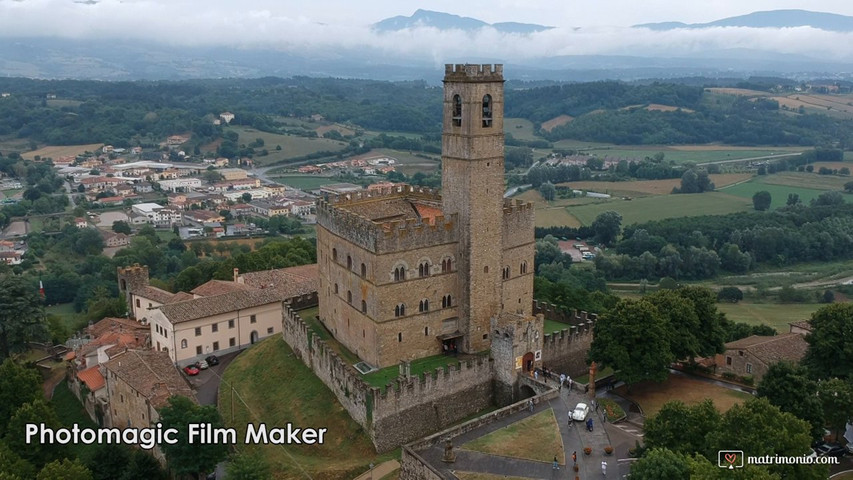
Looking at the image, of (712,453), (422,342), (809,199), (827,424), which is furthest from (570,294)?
(809,199)

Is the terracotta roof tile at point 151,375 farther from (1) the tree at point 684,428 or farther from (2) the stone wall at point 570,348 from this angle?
(1) the tree at point 684,428

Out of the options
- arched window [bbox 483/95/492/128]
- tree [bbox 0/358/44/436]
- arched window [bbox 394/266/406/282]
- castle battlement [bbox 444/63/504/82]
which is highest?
castle battlement [bbox 444/63/504/82]

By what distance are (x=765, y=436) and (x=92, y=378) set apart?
4433 centimetres

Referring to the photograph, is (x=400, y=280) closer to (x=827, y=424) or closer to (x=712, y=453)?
(x=712, y=453)

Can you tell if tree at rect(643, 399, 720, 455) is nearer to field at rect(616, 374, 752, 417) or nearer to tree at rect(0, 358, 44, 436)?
field at rect(616, 374, 752, 417)

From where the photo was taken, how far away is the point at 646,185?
17825 cm

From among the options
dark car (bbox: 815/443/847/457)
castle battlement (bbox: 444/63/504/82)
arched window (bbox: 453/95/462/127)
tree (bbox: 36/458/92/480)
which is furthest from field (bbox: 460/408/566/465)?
castle battlement (bbox: 444/63/504/82)

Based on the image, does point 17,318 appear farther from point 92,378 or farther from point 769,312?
point 769,312

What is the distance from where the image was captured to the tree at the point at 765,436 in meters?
32.5

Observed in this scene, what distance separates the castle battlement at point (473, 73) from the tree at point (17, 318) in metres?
39.7

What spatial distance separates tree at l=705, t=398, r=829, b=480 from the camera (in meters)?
32.5

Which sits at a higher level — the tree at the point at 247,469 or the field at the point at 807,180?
the tree at the point at 247,469

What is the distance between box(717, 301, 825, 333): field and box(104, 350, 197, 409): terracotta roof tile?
194 ft

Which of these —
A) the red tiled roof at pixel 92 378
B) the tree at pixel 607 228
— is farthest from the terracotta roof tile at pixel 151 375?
the tree at pixel 607 228
